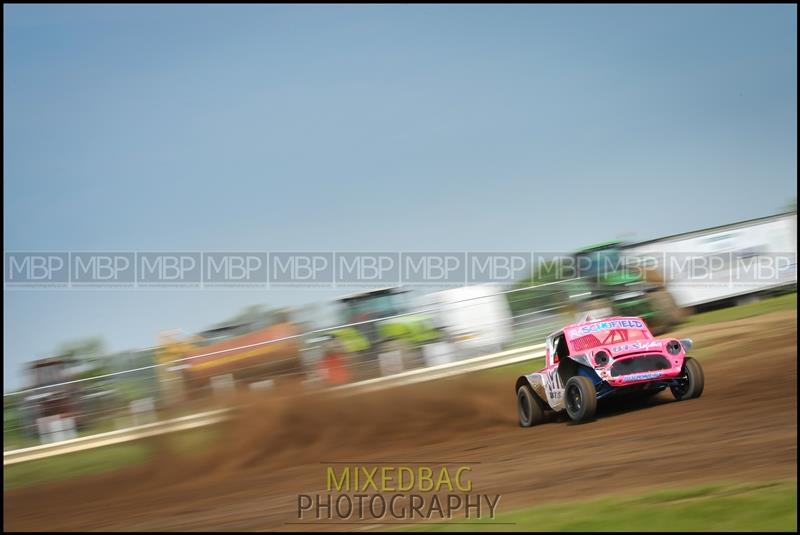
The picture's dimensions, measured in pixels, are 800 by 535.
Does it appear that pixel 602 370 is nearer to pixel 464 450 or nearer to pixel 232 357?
pixel 464 450

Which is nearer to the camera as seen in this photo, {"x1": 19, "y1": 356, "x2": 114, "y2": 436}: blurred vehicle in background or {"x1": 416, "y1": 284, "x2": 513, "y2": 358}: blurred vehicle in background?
{"x1": 19, "y1": 356, "x2": 114, "y2": 436}: blurred vehicle in background

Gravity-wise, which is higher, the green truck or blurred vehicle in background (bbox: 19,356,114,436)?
the green truck

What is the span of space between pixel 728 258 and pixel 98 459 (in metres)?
14.3

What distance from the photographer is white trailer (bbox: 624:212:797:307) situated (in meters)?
18.8

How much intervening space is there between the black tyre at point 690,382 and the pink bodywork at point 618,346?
22cm

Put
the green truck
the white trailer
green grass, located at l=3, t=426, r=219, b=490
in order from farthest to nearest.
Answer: the white trailer
the green truck
green grass, located at l=3, t=426, r=219, b=490

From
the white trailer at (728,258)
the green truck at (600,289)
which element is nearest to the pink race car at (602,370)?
the green truck at (600,289)

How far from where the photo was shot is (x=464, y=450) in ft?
32.0

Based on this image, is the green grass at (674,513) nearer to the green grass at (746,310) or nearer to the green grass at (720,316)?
the green grass at (720,316)

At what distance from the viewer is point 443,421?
456 inches

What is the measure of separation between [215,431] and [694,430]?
6748mm

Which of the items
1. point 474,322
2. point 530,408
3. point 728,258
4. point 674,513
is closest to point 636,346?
point 530,408

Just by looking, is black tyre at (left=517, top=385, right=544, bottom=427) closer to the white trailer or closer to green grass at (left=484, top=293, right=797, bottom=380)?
green grass at (left=484, top=293, right=797, bottom=380)

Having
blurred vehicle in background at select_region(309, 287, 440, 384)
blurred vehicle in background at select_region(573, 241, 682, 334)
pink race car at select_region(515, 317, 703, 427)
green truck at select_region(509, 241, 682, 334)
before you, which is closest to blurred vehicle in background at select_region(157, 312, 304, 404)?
blurred vehicle in background at select_region(309, 287, 440, 384)
